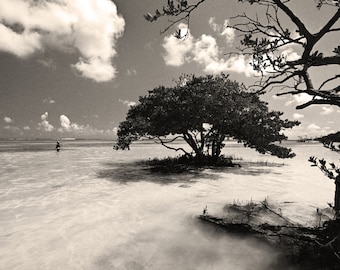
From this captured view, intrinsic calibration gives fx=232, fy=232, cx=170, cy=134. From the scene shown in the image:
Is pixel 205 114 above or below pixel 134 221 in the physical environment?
above

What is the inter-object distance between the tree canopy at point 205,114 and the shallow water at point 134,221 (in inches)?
169

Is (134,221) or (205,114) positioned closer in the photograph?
(134,221)

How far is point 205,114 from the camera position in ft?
48.2

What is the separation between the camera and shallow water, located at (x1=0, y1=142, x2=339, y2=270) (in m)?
4.80

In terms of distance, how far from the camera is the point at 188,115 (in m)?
15.0

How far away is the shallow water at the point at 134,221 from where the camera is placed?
4801mm

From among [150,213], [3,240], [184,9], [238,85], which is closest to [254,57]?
[184,9]

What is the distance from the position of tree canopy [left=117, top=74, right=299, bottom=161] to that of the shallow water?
14.1ft

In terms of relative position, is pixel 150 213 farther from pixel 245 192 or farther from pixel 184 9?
pixel 184 9

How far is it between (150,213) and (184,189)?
368cm

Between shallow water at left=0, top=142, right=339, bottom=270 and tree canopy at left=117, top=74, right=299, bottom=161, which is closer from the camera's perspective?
shallow water at left=0, top=142, right=339, bottom=270

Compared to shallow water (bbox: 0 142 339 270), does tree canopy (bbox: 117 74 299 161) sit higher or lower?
higher

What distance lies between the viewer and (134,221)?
6910 mm

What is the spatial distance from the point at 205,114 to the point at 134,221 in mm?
9285
